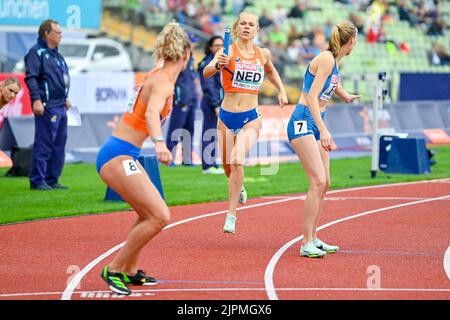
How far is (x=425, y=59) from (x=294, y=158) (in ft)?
56.2

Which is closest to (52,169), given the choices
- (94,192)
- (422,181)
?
(94,192)

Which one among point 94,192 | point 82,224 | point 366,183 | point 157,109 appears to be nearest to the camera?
point 157,109

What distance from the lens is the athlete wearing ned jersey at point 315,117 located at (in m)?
9.88

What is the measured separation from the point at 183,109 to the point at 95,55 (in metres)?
11.2

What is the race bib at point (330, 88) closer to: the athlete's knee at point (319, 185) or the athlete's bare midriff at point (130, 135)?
the athlete's knee at point (319, 185)

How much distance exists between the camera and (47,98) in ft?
51.4

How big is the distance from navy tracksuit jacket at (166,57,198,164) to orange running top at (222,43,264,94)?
7945mm

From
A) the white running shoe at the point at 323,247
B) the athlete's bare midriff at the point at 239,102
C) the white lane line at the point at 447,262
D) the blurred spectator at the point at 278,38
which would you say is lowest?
the blurred spectator at the point at 278,38

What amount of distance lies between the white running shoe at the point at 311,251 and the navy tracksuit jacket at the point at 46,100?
258 inches

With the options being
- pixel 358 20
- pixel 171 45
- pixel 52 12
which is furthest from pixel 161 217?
pixel 358 20

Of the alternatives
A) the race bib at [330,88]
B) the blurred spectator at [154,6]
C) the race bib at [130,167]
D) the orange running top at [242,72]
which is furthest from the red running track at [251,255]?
the blurred spectator at [154,6]

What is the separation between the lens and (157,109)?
7.88m
